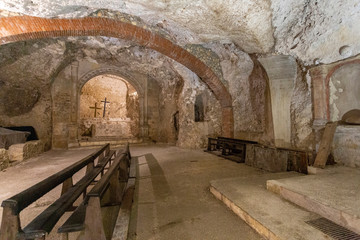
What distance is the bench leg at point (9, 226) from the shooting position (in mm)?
1099

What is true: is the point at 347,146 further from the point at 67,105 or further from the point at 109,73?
the point at 67,105

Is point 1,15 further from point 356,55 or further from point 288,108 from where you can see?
point 356,55

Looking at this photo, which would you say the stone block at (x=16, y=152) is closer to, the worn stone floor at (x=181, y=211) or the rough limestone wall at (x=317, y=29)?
the worn stone floor at (x=181, y=211)

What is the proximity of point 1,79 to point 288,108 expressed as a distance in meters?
10.2

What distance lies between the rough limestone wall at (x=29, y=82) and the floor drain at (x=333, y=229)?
29.4 ft

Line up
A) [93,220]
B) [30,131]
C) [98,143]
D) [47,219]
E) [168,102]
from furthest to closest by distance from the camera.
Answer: [168,102] → [98,143] → [30,131] → [93,220] → [47,219]

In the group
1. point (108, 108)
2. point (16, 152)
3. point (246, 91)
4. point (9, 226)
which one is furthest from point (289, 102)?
point (108, 108)

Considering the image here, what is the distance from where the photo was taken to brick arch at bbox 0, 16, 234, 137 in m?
3.78

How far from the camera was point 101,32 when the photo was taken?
4633mm

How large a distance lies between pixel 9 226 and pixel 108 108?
14.5 meters

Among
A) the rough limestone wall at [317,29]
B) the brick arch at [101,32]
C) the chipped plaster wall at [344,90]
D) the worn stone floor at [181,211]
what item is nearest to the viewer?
the worn stone floor at [181,211]

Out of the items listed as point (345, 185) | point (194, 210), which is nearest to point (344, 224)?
point (345, 185)

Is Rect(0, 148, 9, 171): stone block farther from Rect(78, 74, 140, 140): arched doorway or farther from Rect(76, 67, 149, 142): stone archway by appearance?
Rect(78, 74, 140, 140): arched doorway

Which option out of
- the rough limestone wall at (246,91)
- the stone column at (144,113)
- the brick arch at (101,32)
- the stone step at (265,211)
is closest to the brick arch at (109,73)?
the stone column at (144,113)
